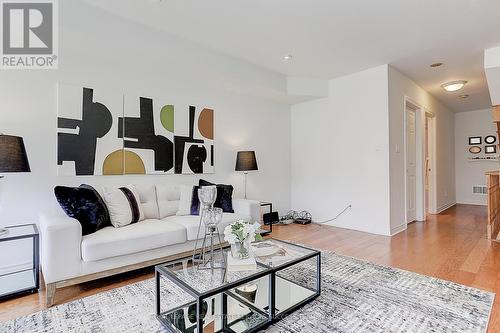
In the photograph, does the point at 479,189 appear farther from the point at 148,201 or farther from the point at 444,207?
the point at 148,201

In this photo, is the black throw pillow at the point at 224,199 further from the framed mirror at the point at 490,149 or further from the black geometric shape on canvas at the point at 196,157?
the framed mirror at the point at 490,149

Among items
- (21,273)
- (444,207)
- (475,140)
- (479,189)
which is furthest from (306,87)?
(479,189)

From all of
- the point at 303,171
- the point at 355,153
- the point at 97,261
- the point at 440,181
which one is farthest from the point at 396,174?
the point at 97,261

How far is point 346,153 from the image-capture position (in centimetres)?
451

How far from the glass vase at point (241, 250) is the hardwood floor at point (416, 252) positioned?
43.3 inches

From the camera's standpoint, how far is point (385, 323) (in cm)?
174

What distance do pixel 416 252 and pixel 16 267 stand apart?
4108mm

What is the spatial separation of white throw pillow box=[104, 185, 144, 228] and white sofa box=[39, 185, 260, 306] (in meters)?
0.08

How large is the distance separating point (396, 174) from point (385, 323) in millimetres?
2922

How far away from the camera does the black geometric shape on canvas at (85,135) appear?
274 cm

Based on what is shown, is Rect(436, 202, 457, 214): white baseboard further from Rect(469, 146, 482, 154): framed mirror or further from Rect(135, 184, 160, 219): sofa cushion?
Rect(135, 184, 160, 219): sofa cushion

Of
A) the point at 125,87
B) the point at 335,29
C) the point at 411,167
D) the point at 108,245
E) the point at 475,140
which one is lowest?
the point at 108,245

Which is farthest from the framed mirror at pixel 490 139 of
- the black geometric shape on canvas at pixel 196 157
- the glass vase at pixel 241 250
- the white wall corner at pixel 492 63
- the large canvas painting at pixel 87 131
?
the large canvas painting at pixel 87 131

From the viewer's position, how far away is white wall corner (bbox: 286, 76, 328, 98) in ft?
15.0
